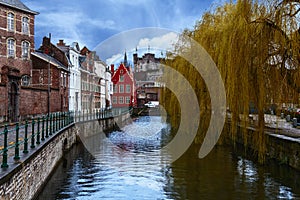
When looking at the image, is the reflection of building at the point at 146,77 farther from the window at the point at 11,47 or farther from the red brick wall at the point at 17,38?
the window at the point at 11,47

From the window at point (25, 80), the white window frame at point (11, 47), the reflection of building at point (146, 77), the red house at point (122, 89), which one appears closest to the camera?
the white window frame at point (11, 47)

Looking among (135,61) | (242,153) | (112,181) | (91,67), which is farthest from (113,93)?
(112,181)

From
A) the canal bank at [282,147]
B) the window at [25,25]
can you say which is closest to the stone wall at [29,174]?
the canal bank at [282,147]

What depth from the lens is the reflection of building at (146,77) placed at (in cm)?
8843

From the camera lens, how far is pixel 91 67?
172ft

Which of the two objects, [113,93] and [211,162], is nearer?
[211,162]

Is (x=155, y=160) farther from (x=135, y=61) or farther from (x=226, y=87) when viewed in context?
(x=135, y=61)

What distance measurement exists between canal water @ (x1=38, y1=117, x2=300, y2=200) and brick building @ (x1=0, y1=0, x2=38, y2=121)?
865cm

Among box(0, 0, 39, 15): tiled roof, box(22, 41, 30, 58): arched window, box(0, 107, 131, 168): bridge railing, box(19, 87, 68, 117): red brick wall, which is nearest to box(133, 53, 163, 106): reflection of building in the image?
box(22, 41, 30, 58): arched window

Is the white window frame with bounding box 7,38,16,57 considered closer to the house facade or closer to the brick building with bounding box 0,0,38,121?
the brick building with bounding box 0,0,38,121

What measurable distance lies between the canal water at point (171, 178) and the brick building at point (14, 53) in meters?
8.65

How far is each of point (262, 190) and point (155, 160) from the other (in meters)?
6.22

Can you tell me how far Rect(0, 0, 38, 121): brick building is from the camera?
76.0 feet

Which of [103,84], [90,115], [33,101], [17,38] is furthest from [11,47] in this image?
[103,84]
